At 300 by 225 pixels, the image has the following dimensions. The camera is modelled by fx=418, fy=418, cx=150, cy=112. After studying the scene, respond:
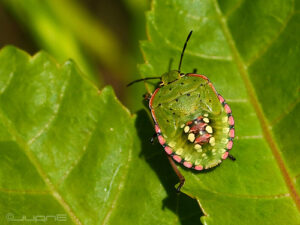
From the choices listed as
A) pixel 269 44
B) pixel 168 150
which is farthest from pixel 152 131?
pixel 269 44

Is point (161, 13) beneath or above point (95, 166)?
above

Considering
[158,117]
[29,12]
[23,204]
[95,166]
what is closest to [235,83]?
[158,117]

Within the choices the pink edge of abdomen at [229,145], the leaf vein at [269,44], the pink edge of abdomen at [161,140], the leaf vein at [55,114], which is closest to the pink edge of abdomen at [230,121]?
the pink edge of abdomen at [229,145]

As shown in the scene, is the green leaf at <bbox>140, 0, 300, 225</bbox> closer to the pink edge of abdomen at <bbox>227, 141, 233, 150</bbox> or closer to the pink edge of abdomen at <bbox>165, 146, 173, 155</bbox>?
the pink edge of abdomen at <bbox>227, 141, 233, 150</bbox>

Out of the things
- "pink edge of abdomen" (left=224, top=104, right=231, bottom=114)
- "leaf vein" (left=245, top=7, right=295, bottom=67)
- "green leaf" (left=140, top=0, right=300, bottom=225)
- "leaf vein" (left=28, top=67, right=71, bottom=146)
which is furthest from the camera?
"pink edge of abdomen" (left=224, top=104, right=231, bottom=114)

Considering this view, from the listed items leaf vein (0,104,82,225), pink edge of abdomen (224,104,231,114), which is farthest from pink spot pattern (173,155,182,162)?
leaf vein (0,104,82,225)

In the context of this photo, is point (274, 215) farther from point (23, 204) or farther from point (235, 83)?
point (23, 204)

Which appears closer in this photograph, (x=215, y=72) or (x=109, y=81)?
(x=215, y=72)
